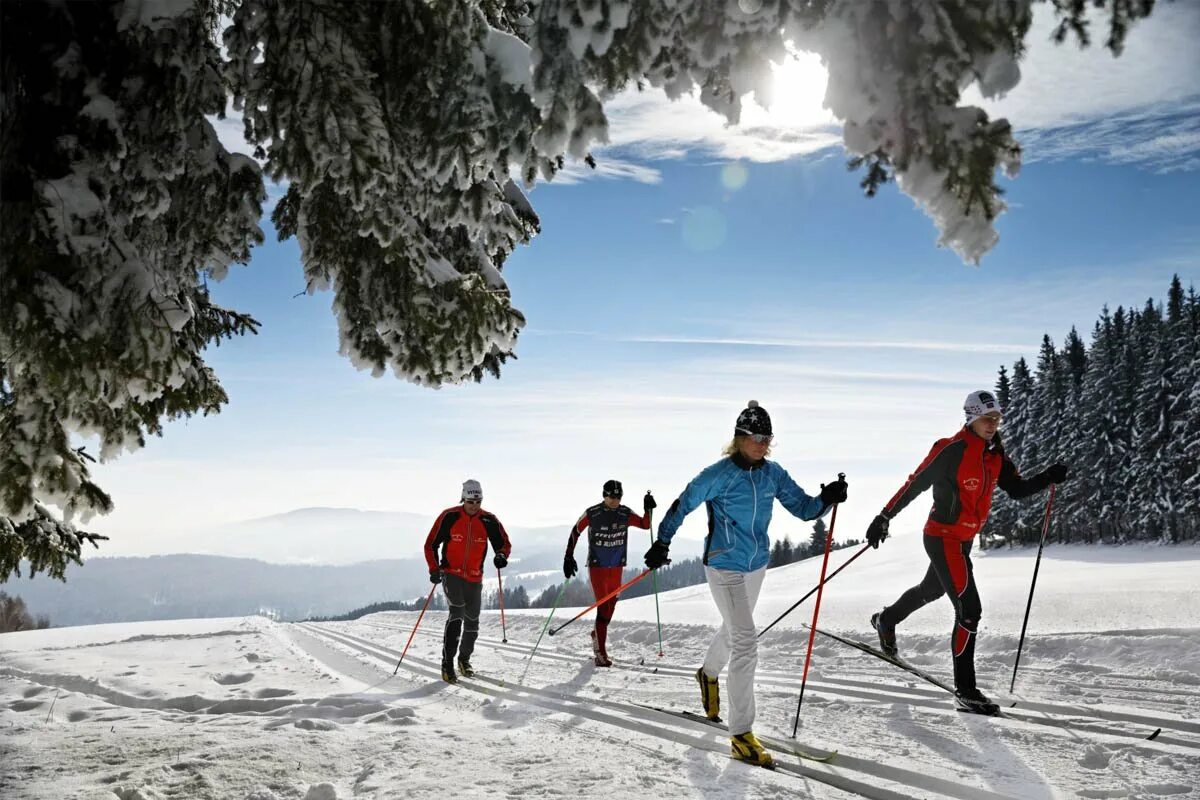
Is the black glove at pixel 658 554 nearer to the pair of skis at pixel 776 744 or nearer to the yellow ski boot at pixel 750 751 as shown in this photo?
the pair of skis at pixel 776 744

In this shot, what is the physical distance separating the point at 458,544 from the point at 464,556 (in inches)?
7.2

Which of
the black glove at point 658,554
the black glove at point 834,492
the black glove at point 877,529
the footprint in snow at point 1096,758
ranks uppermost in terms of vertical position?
the black glove at point 834,492

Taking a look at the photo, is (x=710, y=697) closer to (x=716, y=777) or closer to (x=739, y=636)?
(x=739, y=636)

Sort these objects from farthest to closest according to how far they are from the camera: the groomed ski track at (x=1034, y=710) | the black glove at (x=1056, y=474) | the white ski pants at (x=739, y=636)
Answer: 1. the black glove at (x=1056, y=474)
2. the groomed ski track at (x=1034, y=710)
3. the white ski pants at (x=739, y=636)

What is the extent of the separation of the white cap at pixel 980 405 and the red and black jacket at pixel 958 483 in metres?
0.16

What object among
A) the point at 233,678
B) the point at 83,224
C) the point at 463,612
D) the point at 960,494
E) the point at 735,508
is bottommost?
the point at 233,678

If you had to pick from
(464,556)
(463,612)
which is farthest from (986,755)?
(464,556)

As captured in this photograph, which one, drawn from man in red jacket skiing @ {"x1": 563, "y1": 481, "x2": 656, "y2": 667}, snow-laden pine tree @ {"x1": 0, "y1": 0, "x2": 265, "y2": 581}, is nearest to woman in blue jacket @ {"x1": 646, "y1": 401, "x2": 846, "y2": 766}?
snow-laden pine tree @ {"x1": 0, "y1": 0, "x2": 265, "y2": 581}

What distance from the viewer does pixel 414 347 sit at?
5086mm

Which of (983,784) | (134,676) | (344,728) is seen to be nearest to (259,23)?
(344,728)

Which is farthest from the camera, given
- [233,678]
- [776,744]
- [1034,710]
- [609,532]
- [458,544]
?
[609,532]

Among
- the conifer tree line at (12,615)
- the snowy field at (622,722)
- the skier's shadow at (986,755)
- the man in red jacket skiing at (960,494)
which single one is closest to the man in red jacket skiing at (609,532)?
the snowy field at (622,722)

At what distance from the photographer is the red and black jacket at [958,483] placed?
6.71 meters

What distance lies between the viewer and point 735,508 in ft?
18.2
